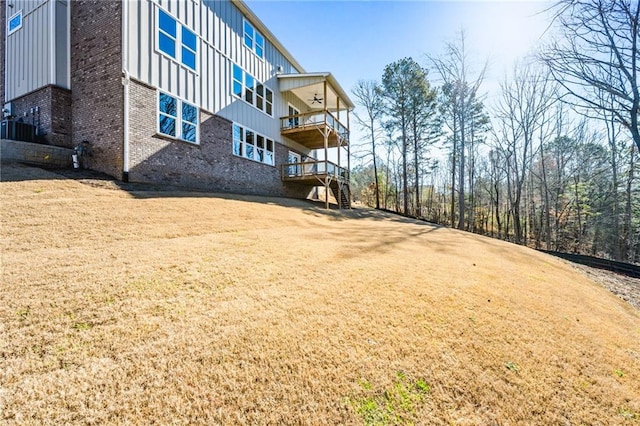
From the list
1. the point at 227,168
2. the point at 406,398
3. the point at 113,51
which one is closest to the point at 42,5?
the point at 113,51

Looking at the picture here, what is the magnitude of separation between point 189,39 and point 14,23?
791 cm

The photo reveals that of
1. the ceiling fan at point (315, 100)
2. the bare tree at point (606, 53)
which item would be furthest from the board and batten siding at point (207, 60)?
the bare tree at point (606, 53)

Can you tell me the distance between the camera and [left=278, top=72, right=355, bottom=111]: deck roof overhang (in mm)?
15562

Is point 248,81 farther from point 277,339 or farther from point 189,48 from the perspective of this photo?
point 277,339

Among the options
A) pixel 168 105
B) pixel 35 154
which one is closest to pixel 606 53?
pixel 168 105

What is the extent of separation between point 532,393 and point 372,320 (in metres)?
1.56

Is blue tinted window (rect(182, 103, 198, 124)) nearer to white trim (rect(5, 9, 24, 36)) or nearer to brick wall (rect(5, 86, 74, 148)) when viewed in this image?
brick wall (rect(5, 86, 74, 148))

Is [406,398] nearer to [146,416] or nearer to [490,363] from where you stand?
[490,363]

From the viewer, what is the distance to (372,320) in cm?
320

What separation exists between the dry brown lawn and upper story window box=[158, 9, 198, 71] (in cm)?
775

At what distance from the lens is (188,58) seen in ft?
36.0

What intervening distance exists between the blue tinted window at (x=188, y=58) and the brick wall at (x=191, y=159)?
1892 millimetres

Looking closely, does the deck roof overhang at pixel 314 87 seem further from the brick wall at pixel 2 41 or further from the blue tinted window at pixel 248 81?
the brick wall at pixel 2 41

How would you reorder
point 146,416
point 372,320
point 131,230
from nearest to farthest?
point 146,416 < point 372,320 < point 131,230
